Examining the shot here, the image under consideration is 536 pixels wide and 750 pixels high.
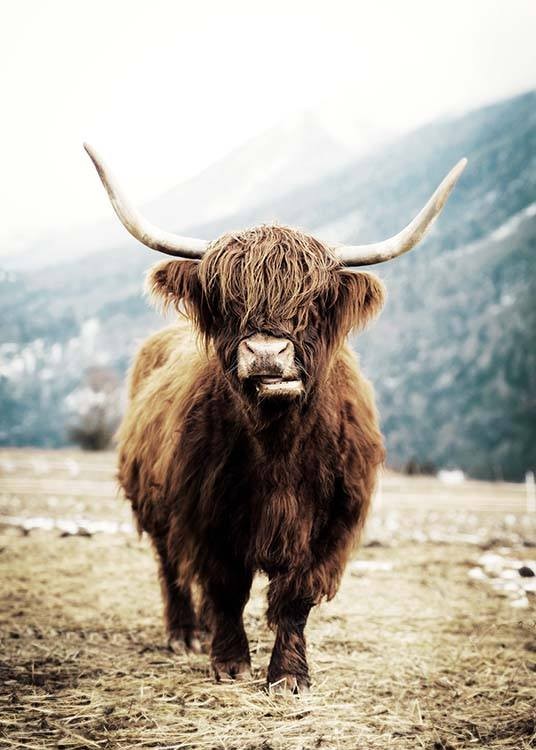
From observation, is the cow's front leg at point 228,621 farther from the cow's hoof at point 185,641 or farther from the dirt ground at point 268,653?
the cow's hoof at point 185,641

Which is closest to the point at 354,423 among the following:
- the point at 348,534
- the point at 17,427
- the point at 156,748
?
the point at 348,534

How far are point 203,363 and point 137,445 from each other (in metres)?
1.04

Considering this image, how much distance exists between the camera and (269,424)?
3.33 meters

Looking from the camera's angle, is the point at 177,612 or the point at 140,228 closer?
the point at 140,228

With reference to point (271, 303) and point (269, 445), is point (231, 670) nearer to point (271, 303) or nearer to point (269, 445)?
point (269, 445)

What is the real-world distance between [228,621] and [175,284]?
167cm

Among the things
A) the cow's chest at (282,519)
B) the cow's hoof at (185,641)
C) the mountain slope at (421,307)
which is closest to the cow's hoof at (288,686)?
the cow's chest at (282,519)

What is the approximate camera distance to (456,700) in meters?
3.52

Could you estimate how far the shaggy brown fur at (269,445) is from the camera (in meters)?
3.29

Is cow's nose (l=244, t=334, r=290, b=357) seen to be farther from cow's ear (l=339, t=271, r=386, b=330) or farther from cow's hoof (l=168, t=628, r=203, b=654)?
cow's hoof (l=168, t=628, r=203, b=654)

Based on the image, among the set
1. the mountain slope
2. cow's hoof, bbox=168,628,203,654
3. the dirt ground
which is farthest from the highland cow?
the mountain slope

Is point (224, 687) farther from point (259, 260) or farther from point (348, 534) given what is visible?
point (259, 260)

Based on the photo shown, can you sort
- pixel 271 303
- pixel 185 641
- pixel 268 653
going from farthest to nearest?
pixel 185 641 < pixel 268 653 < pixel 271 303

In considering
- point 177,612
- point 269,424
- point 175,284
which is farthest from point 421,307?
point 269,424
